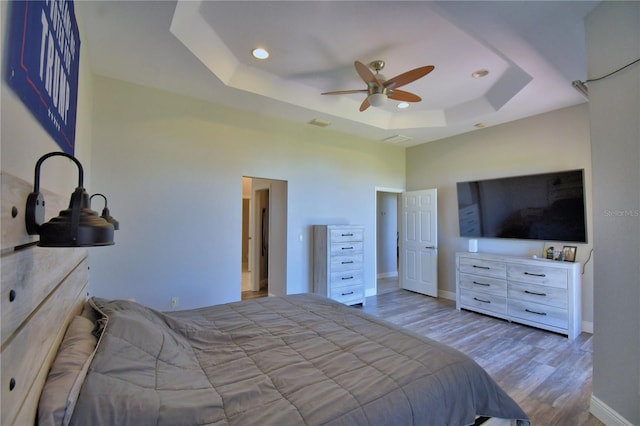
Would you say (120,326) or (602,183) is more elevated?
(602,183)

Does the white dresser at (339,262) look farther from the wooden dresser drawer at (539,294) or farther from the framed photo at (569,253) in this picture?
the framed photo at (569,253)

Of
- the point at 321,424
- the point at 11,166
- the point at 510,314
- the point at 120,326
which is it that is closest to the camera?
the point at 11,166

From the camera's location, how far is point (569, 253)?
3777 millimetres

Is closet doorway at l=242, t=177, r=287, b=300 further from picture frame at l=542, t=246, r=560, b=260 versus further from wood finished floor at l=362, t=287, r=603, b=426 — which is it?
picture frame at l=542, t=246, r=560, b=260

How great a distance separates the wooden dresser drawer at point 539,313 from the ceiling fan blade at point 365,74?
3407 mm

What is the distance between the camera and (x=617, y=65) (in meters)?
1.93

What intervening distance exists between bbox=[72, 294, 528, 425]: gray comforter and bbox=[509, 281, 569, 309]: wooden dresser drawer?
2763mm

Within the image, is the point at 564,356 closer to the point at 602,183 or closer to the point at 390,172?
the point at 602,183

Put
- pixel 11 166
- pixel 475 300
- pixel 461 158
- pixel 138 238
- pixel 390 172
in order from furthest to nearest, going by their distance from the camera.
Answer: pixel 390 172, pixel 461 158, pixel 475 300, pixel 138 238, pixel 11 166

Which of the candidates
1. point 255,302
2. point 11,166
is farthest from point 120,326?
point 255,302

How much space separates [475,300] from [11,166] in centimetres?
504

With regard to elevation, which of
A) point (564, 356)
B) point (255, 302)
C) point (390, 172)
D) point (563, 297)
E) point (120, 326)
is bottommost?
point (564, 356)

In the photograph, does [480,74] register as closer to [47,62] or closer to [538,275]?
[538,275]

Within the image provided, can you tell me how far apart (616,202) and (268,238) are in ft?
13.9
